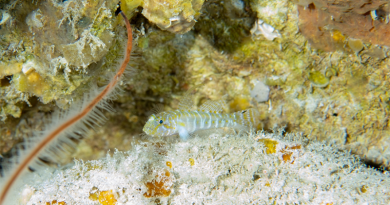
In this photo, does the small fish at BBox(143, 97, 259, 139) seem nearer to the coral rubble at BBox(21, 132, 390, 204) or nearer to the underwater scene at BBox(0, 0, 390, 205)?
the underwater scene at BBox(0, 0, 390, 205)

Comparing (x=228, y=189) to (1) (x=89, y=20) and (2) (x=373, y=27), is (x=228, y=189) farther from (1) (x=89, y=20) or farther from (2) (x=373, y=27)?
(2) (x=373, y=27)

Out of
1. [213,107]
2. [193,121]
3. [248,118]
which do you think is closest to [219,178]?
[193,121]

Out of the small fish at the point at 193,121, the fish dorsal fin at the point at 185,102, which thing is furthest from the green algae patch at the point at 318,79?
the fish dorsal fin at the point at 185,102

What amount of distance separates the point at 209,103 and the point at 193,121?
0.49 meters

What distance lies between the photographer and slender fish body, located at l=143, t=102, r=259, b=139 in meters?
3.13

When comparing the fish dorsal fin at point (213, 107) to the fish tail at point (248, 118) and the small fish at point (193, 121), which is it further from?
the fish tail at point (248, 118)

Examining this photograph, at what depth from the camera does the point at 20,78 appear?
2.57m

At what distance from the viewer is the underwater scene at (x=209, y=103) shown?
2293 mm

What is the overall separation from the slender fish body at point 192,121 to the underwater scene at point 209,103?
17mm

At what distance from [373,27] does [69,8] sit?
11.3ft

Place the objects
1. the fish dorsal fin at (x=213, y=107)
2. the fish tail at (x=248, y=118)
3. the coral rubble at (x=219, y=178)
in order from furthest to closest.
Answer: the fish dorsal fin at (x=213, y=107)
the fish tail at (x=248, y=118)
the coral rubble at (x=219, y=178)

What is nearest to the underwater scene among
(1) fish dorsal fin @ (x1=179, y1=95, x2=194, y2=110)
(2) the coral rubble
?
(2) the coral rubble

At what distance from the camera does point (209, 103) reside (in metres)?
3.63

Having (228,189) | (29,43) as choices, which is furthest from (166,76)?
(228,189)
